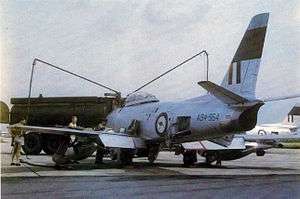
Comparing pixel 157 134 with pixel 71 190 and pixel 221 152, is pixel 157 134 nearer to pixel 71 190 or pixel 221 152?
pixel 221 152

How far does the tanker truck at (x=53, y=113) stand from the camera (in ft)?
70.5

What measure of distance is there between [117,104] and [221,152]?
5.88 m

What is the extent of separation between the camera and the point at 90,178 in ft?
34.9

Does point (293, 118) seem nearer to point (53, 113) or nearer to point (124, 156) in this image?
point (53, 113)

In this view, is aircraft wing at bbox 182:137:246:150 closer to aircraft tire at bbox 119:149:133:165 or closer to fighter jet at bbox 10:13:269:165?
fighter jet at bbox 10:13:269:165

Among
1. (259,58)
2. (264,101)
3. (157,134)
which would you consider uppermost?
(259,58)

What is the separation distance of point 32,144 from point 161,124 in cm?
922

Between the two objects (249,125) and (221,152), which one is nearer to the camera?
(249,125)

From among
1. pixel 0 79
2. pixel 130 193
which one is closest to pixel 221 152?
pixel 130 193

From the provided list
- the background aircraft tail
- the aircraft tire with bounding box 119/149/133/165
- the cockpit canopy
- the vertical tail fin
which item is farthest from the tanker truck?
the background aircraft tail

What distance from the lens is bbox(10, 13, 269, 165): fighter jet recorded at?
12.6 meters

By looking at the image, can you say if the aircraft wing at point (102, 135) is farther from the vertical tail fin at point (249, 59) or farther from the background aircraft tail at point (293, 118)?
the background aircraft tail at point (293, 118)

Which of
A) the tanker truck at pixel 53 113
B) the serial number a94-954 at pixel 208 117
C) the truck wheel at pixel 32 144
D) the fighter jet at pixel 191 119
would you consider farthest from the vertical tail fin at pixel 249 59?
the truck wheel at pixel 32 144

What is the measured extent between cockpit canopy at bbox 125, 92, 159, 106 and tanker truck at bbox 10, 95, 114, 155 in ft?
12.0
